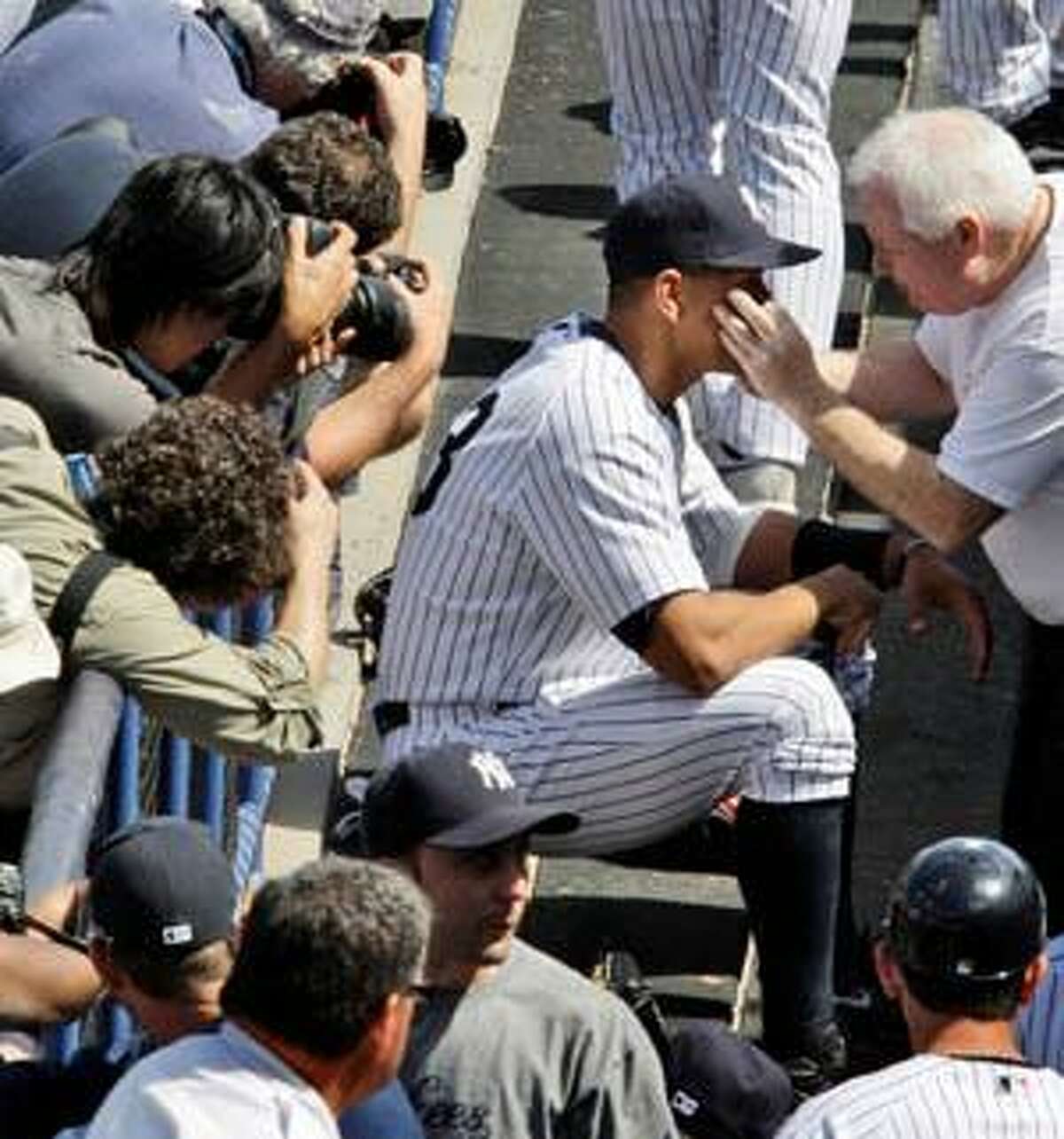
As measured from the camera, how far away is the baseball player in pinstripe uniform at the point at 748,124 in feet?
27.8

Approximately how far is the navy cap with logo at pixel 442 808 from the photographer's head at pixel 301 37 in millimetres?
2531

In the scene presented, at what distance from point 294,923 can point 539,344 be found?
2246 millimetres

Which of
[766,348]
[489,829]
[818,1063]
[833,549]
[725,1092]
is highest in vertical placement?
[766,348]

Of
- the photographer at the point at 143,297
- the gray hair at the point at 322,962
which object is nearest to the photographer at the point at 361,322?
the photographer at the point at 143,297

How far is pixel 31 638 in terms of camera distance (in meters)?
5.82

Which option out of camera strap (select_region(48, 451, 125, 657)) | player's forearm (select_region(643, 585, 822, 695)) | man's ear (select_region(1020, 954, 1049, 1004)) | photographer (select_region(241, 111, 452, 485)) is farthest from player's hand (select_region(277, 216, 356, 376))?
man's ear (select_region(1020, 954, 1049, 1004))

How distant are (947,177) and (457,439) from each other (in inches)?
36.2

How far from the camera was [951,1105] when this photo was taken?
207 inches

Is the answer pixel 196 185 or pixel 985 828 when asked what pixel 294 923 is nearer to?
pixel 196 185

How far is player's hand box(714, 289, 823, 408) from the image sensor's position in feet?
22.7

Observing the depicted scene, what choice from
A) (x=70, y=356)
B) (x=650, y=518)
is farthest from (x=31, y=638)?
(x=650, y=518)

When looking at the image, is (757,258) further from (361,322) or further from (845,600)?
(361,322)

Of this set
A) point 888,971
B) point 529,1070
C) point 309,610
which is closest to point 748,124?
point 309,610

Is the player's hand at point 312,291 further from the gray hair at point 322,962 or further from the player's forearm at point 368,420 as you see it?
the gray hair at point 322,962
